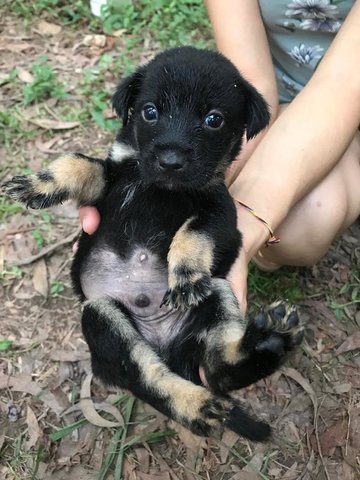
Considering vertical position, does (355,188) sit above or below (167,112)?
below

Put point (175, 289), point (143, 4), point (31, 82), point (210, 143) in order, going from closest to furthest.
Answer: point (175, 289)
point (210, 143)
point (31, 82)
point (143, 4)

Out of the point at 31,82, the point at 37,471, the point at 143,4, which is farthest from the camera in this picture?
the point at 143,4

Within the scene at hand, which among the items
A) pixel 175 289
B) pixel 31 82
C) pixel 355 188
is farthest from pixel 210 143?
pixel 31 82

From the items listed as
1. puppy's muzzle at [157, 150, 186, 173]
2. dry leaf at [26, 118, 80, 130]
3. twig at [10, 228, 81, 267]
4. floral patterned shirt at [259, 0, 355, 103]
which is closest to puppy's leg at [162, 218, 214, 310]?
puppy's muzzle at [157, 150, 186, 173]

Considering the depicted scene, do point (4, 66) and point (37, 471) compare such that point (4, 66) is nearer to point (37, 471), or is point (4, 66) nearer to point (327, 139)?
point (327, 139)

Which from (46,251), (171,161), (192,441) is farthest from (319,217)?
(46,251)

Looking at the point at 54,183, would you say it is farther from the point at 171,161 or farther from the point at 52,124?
the point at 52,124

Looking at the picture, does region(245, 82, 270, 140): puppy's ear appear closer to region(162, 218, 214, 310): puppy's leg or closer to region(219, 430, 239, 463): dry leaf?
region(162, 218, 214, 310): puppy's leg
